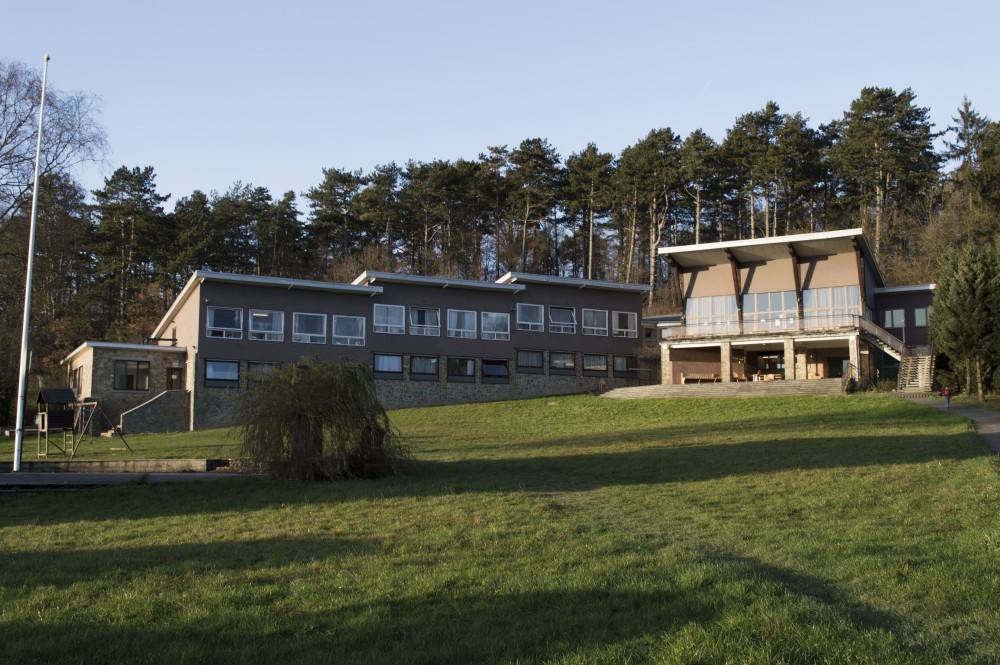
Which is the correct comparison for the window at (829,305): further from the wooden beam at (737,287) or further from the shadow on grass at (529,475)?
the shadow on grass at (529,475)

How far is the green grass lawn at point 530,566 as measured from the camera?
502 centimetres

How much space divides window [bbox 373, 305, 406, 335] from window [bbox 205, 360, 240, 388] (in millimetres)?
6960

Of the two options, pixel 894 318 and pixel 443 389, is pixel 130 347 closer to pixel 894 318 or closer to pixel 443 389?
pixel 443 389

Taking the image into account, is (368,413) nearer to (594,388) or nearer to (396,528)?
(396,528)

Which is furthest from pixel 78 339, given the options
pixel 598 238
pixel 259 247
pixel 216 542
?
pixel 216 542

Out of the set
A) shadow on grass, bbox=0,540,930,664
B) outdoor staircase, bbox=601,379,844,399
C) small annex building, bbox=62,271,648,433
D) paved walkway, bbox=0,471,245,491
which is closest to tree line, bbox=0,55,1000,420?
Answer: small annex building, bbox=62,271,648,433

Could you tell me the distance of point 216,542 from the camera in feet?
29.6

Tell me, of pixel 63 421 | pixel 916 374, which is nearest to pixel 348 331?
pixel 63 421

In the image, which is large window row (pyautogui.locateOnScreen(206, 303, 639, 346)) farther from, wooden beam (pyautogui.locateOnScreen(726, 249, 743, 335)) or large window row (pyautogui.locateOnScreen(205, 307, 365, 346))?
wooden beam (pyautogui.locateOnScreen(726, 249, 743, 335))

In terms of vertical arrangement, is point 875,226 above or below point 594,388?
above

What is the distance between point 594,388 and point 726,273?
29.8 ft

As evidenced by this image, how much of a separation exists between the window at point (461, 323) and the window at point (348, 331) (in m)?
4.64

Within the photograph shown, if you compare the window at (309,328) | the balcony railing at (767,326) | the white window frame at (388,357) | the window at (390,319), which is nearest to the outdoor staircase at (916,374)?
the balcony railing at (767,326)

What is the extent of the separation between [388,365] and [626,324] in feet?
44.5
